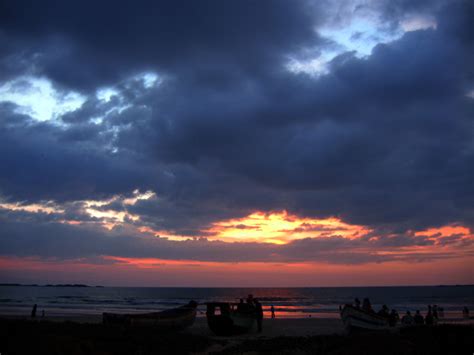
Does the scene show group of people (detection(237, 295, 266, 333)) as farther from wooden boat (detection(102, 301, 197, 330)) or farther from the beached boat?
the beached boat

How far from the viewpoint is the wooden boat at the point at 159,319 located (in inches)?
1013

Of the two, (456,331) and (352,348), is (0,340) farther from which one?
(456,331)

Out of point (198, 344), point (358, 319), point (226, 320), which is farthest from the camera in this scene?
point (226, 320)

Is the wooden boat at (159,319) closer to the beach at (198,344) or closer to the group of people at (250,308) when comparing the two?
the group of people at (250,308)

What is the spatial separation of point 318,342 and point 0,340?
42.8ft

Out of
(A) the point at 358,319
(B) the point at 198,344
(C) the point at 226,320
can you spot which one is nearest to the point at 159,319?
(C) the point at 226,320

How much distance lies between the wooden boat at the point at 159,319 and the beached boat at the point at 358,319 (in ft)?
36.3

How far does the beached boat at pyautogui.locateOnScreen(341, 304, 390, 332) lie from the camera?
25953 mm

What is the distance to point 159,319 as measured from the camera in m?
27.6

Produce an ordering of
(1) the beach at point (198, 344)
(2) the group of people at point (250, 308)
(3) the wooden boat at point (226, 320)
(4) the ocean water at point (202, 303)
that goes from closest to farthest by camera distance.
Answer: (1) the beach at point (198, 344) < (3) the wooden boat at point (226, 320) < (2) the group of people at point (250, 308) < (4) the ocean water at point (202, 303)

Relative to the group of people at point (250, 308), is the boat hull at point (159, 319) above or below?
below

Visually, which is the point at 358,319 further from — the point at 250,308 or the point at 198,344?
the point at 198,344

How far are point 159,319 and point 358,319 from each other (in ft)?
41.9

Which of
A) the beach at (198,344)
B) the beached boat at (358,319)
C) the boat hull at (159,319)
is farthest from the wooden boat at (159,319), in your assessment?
the beached boat at (358,319)
